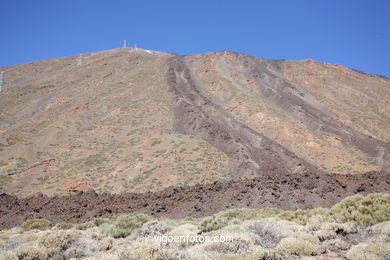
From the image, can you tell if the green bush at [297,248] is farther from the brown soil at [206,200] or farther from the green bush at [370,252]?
the brown soil at [206,200]

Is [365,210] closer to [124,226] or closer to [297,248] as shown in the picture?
[297,248]

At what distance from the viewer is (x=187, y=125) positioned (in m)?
34.8

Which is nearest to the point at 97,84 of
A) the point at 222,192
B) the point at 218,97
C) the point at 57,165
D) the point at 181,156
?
the point at 218,97

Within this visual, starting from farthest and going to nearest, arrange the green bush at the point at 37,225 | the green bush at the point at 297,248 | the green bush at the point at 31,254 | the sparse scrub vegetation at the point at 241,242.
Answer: the green bush at the point at 37,225, the green bush at the point at 31,254, the green bush at the point at 297,248, the sparse scrub vegetation at the point at 241,242

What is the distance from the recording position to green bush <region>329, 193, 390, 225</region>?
9.15m

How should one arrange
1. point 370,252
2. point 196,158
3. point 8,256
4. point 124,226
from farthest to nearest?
point 196,158
point 124,226
point 8,256
point 370,252

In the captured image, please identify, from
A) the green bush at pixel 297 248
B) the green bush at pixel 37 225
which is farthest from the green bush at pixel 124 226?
the green bush at pixel 297 248

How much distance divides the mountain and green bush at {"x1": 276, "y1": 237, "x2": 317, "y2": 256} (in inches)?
552

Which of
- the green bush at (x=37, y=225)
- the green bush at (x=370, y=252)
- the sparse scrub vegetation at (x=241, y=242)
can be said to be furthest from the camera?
the green bush at (x=37, y=225)

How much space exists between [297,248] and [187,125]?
2787 cm

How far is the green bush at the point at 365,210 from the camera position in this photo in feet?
30.0

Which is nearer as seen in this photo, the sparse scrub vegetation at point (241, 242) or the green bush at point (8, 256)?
the sparse scrub vegetation at point (241, 242)

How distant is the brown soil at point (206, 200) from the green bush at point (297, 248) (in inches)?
358

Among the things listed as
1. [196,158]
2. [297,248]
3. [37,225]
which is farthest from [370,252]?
[196,158]
